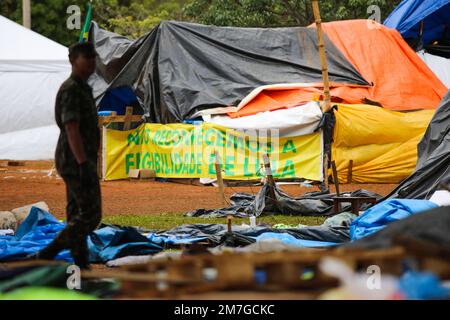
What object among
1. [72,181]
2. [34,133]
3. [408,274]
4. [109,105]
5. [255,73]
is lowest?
[34,133]

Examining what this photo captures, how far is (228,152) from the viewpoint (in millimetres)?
19781

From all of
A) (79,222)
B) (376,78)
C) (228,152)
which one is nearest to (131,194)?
(228,152)

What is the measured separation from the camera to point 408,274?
4.07 meters

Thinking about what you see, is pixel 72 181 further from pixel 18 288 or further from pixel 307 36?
pixel 307 36

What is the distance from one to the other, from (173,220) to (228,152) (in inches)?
278

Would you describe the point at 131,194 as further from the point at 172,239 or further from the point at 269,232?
the point at 269,232

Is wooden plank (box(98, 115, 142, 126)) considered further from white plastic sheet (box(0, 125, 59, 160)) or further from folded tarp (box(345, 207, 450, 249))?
folded tarp (box(345, 207, 450, 249))

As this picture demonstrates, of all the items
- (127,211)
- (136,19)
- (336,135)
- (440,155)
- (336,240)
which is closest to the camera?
(336,240)

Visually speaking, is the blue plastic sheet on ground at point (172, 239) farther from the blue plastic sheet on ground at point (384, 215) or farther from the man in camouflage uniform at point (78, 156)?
the man in camouflage uniform at point (78, 156)

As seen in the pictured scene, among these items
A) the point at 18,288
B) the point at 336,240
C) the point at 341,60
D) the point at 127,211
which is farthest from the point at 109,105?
the point at 18,288

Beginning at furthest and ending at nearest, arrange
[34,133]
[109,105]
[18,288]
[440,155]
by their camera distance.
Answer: [34,133] < [109,105] < [440,155] < [18,288]

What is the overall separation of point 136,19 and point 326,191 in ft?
103

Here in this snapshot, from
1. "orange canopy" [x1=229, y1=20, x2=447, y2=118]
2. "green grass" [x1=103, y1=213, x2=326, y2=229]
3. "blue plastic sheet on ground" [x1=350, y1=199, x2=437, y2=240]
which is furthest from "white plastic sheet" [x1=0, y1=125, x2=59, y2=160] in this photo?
"blue plastic sheet on ground" [x1=350, y1=199, x2=437, y2=240]

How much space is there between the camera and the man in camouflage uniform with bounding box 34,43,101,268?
7090 mm
